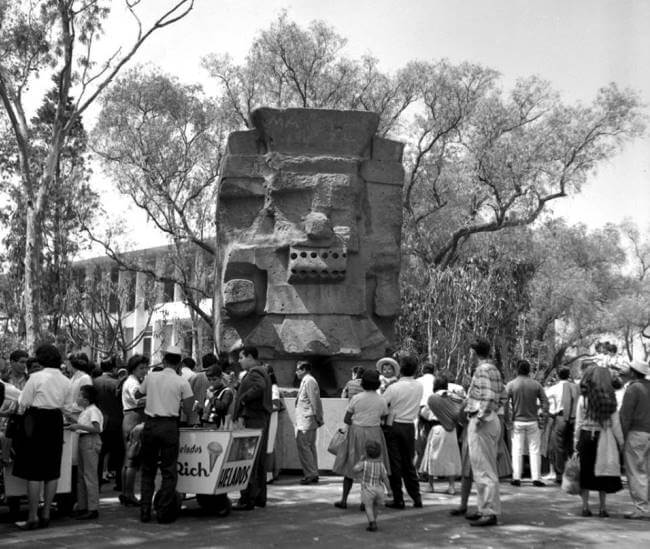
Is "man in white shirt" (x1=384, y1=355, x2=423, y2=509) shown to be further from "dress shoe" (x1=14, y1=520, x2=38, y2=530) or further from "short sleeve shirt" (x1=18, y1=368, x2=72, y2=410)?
"dress shoe" (x1=14, y1=520, x2=38, y2=530)

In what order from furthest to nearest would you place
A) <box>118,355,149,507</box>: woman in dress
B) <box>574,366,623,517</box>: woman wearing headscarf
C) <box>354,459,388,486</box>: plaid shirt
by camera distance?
1. <box>118,355,149,507</box>: woman in dress
2. <box>574,366,623,517</box>: woman wearing headscarf
3. <box>354,459,388,486</box>: plaid shirt

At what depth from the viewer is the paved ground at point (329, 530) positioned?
22.5 ft

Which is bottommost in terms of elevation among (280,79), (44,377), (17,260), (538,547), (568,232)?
(538,547)

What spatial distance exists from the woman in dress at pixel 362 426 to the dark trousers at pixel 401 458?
0.86ft

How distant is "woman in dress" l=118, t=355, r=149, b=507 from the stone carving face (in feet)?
13.7

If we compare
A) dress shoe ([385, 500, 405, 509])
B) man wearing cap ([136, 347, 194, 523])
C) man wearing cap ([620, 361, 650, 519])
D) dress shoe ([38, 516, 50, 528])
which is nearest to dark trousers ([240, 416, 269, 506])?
man wearing cap ([136, 347, 194, 523])

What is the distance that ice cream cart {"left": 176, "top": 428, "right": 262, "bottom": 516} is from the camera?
762 centimetres

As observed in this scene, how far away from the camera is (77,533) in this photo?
7.12 metres

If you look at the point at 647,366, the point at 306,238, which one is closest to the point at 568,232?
the point at 306,238

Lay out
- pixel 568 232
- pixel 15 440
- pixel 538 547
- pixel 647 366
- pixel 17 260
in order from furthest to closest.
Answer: pixel 568 232
pixel 17 260
pixel 647 366
pixel 15 440
pixel 538 547

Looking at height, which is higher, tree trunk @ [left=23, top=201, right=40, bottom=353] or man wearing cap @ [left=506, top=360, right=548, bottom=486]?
tree trunk @ [left=23, top=201, right=40, bottom=353]

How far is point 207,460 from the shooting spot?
301 inches

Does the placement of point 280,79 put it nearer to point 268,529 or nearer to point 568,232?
point 568,232

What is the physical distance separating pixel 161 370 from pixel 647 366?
4890 millimetres
